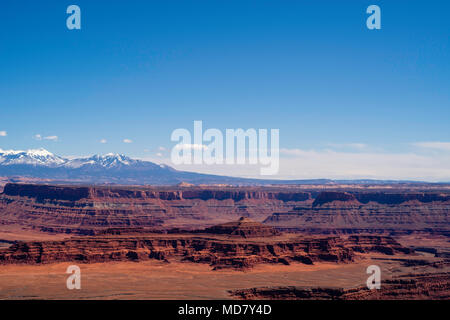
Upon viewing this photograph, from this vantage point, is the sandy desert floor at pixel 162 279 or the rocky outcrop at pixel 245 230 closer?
the sandy desert floor at pixel 162 279

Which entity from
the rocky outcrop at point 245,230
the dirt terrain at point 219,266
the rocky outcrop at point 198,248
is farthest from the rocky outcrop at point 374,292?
the rocky outcrop at point 245,230

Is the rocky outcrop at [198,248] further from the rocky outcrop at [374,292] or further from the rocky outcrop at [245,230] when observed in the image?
the rocky outcrop at [374,292]

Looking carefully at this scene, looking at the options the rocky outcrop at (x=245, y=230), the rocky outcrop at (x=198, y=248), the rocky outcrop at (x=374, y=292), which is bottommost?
the rocky outcrop at (x=374, y=292)

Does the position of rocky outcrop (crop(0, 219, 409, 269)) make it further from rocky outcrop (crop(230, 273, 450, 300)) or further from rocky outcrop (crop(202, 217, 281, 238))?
rocky outcrop (crop(230, 273, 450, 300))

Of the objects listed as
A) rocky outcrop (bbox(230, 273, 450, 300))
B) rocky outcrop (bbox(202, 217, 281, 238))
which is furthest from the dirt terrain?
rocky outcrop (bbox(202, 217, 281, 238))

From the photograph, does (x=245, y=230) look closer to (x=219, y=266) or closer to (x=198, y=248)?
(x=198, y=248)
